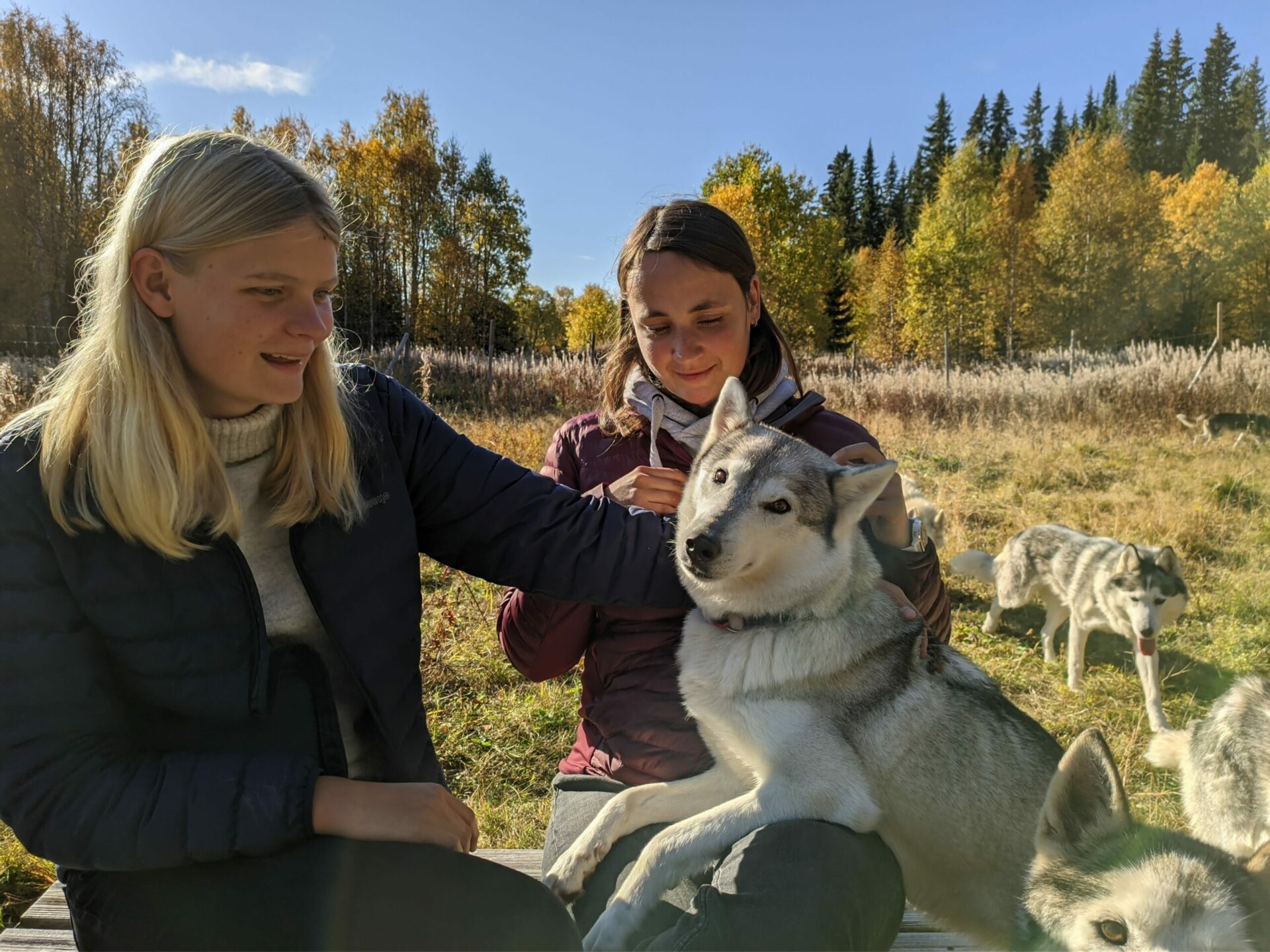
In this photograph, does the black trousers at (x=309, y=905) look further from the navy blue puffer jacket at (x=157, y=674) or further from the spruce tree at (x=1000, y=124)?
the spruce tree at (x=1000, y=124)

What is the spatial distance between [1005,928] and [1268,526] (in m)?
8.21

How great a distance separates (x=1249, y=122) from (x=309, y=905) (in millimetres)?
48555

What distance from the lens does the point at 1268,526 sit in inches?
316

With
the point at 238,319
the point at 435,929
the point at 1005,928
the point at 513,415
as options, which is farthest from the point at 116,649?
the point at 513,415

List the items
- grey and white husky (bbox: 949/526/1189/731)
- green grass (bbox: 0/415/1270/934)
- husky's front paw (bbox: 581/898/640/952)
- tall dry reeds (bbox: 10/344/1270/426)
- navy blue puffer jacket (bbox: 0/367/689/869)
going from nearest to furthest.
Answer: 1. navy blue puffer jacket (bbox: 0/367/689/869)
2. husky's front paw (bbox: 581/898/640/952)
3. green grass (bbox: 0/415/1270/934)
4. grey and white husky (bbox: 949/526/1189/731)
5. tall dry reeds (bbox: 10/344/1270/426)

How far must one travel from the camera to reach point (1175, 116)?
41.8 meters

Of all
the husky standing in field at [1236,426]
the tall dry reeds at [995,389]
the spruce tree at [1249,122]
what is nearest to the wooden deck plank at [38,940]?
the tall dry reeds at [995,389]

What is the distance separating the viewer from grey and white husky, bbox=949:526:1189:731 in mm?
5586

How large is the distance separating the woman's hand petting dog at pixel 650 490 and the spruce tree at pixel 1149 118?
5087 cm

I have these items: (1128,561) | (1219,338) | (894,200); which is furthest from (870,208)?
(1128,561)

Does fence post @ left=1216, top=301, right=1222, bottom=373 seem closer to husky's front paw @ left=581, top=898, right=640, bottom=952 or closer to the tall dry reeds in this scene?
the tall dry reeds

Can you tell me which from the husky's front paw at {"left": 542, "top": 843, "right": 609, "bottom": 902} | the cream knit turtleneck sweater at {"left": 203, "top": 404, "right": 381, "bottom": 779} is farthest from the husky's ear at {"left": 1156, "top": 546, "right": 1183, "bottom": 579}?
the cream knit turtleneck sweater at {"left": 203, "top": 404, "right": 381, "bottom": 779}

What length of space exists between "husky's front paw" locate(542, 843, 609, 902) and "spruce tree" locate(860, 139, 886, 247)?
63.3 metres

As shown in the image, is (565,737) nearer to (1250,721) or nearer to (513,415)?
(1250,721)
